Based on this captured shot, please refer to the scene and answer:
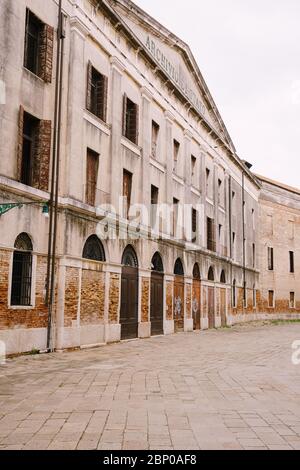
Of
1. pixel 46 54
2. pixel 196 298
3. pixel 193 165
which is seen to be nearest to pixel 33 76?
pixel 46 54

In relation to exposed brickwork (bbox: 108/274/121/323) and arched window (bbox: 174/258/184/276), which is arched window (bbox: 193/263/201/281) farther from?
exposed brickwork (bbox: 108/274/121/323)

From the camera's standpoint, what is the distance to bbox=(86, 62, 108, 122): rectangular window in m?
16.7

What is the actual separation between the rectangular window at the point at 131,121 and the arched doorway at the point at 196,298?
8546 millimetres

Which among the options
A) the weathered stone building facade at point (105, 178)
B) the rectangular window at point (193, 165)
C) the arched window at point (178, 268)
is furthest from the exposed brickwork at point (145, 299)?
the rectangular window at point (193, 165)

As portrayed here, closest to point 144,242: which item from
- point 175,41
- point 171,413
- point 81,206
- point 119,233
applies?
point 119,233

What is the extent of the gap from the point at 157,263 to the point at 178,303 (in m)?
2.96

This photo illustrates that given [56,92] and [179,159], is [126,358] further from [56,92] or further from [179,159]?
[179,159]

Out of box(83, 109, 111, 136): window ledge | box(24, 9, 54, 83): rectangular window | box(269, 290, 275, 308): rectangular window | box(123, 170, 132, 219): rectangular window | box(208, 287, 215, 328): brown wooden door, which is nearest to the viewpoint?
box(24, 9, 54, 83): rectangular window

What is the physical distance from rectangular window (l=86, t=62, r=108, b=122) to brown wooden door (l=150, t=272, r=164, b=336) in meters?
6.87

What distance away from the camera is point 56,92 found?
14086mm

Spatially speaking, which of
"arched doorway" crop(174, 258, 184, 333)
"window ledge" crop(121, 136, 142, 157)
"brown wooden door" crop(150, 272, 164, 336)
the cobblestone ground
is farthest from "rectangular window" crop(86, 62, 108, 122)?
"arched doorway" crop(174, 258, 184, 333)

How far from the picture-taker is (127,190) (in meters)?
18.5

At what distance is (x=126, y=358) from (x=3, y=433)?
7.43 metres

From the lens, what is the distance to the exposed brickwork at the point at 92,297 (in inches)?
580
